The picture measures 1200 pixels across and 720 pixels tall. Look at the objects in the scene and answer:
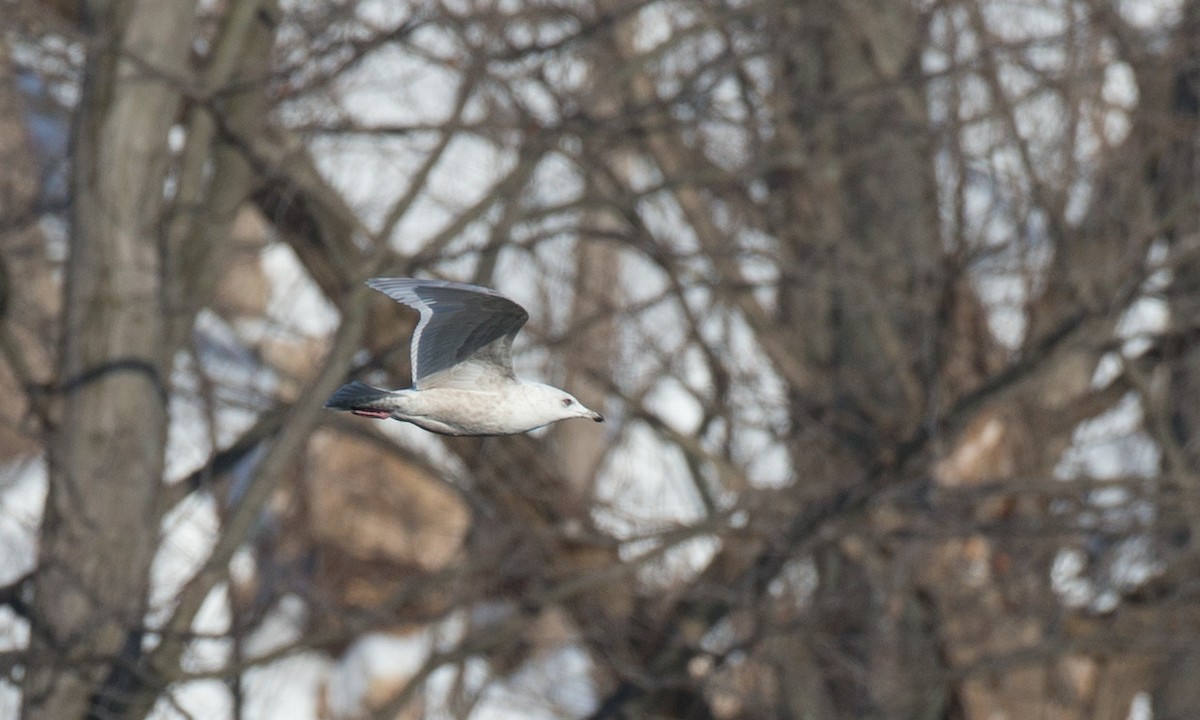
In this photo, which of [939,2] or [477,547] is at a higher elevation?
[939,2]

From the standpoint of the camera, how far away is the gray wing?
3775mm

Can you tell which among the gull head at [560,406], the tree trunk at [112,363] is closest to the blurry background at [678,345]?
the tree trunk at [112,363]

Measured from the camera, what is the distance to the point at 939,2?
334 inches

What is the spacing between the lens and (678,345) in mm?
8805

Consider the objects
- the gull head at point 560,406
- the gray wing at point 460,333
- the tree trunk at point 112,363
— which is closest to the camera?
the gray wing at point 460,333

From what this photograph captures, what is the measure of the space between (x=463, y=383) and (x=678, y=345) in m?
4.77

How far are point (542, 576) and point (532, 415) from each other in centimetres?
426

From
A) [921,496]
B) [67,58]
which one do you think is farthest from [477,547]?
[67,58]

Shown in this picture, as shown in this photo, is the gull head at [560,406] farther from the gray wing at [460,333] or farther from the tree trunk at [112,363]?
the tree trunk at [112,363]

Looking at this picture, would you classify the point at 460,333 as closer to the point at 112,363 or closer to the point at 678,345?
the point at 112,363

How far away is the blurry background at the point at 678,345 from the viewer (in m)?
7.07

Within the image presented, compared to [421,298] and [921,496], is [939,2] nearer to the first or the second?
[921,496]

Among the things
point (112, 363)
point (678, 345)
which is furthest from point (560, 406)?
point (678, 345)

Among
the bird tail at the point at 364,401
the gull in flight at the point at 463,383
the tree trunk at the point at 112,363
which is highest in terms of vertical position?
the tree trunk at the point at 112,363
